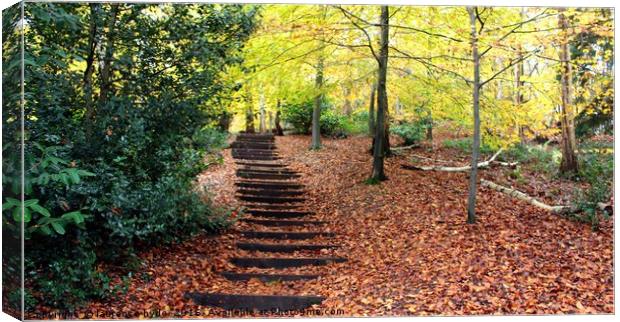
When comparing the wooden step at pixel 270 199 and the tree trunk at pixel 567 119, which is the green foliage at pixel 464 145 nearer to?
the tree trunk at pixel 567 119

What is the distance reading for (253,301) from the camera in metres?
3.82

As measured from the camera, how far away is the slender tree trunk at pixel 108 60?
13.3ft

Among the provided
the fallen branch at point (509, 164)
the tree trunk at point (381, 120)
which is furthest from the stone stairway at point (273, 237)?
the fallen branch at point (509, 164)

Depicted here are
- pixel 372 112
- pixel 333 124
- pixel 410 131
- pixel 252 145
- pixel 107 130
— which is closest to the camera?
pixel 107 130

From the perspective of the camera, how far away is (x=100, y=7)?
13.0 feet

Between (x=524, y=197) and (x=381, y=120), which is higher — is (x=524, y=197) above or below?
A: below

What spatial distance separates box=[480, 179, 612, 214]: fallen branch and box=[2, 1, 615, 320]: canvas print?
24mm

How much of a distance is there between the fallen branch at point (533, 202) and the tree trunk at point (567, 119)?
0.66 metres

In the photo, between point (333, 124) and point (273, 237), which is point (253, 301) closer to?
point (273, 237)

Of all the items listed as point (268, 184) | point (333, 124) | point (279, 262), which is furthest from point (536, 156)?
point (333, 124)

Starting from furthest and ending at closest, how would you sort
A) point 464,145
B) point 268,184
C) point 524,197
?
point 268,184
point 464,145
point 524,197

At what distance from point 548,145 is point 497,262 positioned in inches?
145

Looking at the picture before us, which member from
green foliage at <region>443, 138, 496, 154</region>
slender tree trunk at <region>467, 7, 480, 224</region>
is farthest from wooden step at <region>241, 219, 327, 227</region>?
green foliage at <region>443, 138, 496, 154</region>

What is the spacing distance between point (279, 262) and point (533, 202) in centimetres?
319
